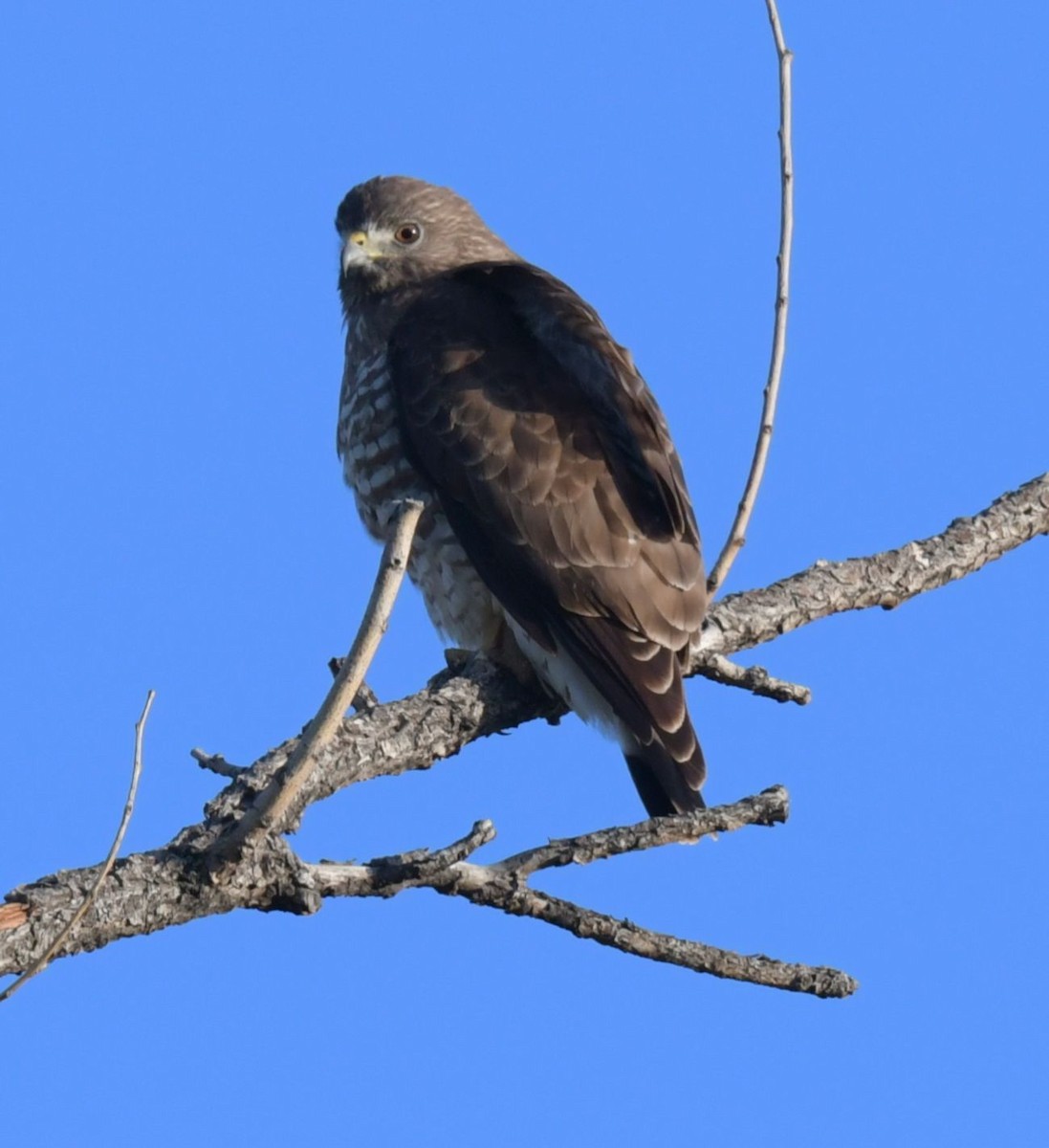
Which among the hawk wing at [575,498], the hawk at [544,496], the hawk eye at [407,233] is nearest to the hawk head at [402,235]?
the hawk eye at [407,233]

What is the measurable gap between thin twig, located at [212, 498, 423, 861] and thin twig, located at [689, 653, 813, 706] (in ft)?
6.33

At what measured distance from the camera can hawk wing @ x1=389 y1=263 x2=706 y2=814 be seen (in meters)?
5.21

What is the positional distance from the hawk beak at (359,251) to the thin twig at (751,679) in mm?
2375

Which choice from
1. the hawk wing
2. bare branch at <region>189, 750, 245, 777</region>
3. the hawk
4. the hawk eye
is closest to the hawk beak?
the hawk eye

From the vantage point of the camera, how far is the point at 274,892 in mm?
3896

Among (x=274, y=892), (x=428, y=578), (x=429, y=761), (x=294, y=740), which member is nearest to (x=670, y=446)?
(x=428, y=578)

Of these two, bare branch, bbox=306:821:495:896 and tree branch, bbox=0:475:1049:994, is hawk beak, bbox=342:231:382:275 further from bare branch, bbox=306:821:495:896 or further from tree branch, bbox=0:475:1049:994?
bare branch, bbox=306:821:495:896

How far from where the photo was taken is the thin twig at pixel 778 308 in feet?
16.3

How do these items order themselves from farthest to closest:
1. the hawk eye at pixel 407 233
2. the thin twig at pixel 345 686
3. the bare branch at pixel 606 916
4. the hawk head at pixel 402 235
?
the hawk eye at pixel 407 233
the hawk head at pixel 402 235
the bare branch at pixel 606 916
the thin twig at pixel 345 686

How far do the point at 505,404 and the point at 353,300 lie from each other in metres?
1.41

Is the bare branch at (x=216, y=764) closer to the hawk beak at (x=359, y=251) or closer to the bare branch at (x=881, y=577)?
the bare branch at (x=881, y=577)

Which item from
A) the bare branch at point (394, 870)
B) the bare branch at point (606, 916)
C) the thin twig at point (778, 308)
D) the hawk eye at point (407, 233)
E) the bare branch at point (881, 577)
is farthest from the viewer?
the hawk eye at point (407, 233)

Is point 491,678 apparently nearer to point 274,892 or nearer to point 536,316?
point 536,316

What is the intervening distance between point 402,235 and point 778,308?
225 centimetres
